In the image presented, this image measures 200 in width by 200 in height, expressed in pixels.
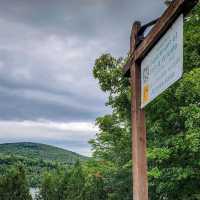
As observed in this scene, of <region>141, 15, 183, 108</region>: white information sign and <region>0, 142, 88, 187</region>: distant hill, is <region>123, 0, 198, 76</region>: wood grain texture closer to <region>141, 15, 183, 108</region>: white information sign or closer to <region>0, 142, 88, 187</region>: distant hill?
<region>141, 15, 183, 108</region>: white information sign

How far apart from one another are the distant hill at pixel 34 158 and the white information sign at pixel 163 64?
83.9m

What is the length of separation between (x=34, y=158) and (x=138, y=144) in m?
108

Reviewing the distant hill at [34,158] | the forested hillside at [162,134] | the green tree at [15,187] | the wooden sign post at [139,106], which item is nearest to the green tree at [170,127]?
the forested hillside at [162,134]

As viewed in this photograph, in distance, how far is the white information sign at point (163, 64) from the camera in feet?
7.72

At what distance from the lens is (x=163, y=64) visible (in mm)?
2604

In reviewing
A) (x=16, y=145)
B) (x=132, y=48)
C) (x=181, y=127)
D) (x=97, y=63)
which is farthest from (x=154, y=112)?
(x=16, y=145)

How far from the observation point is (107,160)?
49.8ft

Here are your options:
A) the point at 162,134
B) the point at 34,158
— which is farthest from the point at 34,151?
the point at 162,134

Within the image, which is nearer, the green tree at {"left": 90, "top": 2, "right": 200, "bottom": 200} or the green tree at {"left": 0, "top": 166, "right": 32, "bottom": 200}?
the green tree at {"left": 90, "top": 2, "right": 200, "bottom": 200}

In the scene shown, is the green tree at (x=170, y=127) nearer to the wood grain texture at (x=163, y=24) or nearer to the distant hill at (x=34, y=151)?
the wood grain texture at (x=163, y=24)

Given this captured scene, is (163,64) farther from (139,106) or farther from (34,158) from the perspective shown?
(34,158)

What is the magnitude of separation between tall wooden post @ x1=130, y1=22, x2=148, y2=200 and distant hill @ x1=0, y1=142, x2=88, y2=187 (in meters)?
83.6

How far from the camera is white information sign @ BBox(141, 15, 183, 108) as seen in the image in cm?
235

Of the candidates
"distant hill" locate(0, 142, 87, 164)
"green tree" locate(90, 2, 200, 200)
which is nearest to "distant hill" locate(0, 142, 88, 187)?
"distant hill" locate(0, 142, 87, 164)
